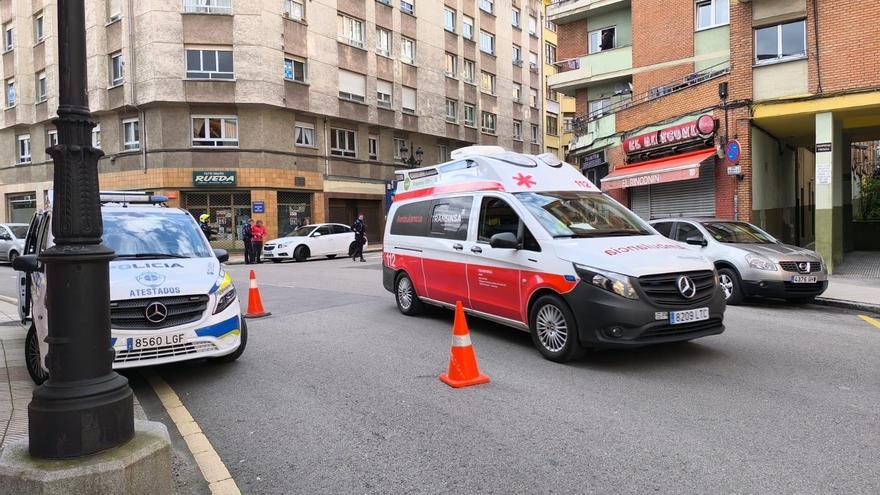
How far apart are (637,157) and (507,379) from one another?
16.5 meters

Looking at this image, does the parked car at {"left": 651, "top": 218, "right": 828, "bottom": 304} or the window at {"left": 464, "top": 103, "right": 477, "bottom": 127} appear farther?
the window at {"left": 464, "top": 103, "right": 477, "bottom": 127}

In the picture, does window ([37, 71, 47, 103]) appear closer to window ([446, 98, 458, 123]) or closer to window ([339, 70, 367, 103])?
window ([339, 70, 367, 103])

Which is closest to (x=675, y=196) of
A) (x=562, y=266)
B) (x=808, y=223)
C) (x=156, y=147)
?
(x=808, y=223)

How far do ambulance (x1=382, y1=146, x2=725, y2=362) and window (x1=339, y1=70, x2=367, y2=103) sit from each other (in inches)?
969

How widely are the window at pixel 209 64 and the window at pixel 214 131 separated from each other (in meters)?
1.91

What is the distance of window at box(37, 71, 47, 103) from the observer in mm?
32938

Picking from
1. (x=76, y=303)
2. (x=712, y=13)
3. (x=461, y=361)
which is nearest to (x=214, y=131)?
(x=712, y=13)

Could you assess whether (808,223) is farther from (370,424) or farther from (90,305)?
(90,305)

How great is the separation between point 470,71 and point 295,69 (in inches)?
597

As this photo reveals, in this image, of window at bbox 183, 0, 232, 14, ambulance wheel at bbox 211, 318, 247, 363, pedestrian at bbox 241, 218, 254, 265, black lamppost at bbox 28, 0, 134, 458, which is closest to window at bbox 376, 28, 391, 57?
window at bbox 183, 0, 232, 14

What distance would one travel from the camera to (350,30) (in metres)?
32.6

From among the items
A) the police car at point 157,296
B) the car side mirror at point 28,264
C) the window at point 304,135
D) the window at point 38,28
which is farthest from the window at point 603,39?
the window at point 38,28

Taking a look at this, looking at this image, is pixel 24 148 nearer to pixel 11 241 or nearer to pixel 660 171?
pixel 11 241

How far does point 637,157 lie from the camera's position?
20.4 meters
